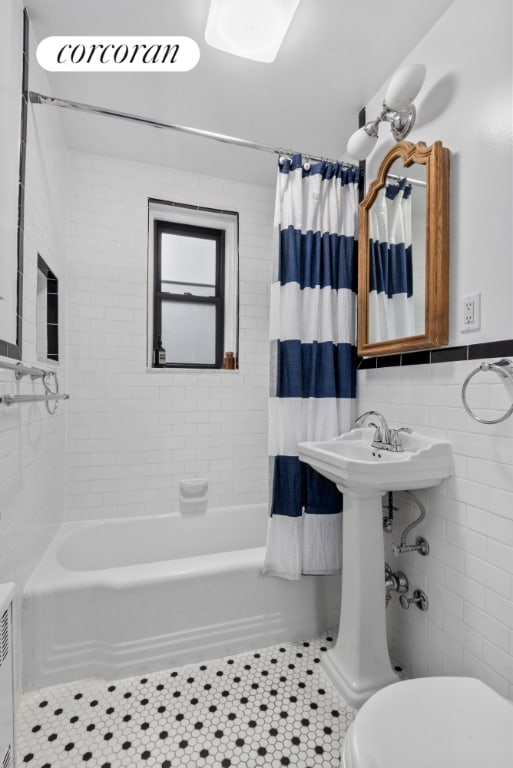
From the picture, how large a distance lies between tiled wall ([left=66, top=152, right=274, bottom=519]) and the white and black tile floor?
3.19 ft

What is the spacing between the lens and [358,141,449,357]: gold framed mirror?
1.37 meters

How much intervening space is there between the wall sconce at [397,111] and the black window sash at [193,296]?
47.3 inches

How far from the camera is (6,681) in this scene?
0.93m

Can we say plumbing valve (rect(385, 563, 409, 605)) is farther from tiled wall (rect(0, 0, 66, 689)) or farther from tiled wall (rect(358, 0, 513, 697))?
tiled wall (rect(0, 0, 66, 689))

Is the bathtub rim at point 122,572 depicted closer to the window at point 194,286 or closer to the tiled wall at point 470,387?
the tiled wall at point 470,387

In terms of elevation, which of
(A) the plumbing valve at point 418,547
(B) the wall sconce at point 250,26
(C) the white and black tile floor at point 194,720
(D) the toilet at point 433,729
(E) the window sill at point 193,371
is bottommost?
(C) the white and black tile floor at point 194,720

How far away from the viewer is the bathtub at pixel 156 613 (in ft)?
4.90

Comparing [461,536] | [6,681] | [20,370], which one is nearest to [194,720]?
[6,681]

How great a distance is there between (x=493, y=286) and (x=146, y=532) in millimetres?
2211

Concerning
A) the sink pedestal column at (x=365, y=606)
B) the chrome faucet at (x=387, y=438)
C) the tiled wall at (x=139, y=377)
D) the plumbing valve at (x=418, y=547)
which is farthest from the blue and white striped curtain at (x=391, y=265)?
the tiled wall at (x=139, y=377)

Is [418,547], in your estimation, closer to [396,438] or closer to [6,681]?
[396,438]

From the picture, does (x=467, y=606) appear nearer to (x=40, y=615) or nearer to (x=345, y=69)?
(x=40, y=615)

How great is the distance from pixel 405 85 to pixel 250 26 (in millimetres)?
650

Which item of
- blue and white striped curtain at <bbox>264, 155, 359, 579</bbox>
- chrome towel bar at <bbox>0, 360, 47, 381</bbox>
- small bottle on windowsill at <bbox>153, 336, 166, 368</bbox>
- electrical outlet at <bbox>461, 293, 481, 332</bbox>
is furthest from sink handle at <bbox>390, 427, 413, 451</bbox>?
small bottle on windowsill at <bbox>153, 336, 166, 368</bbox>
